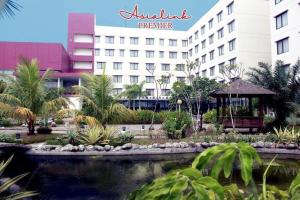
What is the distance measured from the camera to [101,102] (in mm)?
16328

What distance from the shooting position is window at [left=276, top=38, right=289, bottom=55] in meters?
29.1

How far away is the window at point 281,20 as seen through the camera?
96.4 feet

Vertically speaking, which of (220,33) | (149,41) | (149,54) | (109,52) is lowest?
(220,33)

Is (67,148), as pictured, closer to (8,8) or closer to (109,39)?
(8,8)

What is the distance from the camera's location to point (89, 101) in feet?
52.6

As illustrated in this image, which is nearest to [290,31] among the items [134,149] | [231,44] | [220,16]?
[231,44]

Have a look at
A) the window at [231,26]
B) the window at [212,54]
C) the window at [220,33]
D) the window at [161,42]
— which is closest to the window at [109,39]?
the window at [161,42]

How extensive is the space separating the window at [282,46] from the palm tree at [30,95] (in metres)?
21.8

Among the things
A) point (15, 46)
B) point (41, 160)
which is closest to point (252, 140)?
point (41, 160)

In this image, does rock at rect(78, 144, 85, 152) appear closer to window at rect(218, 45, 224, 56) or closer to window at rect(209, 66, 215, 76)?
window at rect(218, 45, 224, 56)

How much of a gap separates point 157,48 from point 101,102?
4438cm

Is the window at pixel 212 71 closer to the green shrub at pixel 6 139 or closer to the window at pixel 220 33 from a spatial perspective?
the window at pixel 220 33

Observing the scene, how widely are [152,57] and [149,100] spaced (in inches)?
336

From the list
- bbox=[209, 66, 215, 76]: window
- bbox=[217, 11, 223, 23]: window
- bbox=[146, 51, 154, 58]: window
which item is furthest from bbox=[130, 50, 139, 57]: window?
bbox=[217, 11, 223, 23]: window
